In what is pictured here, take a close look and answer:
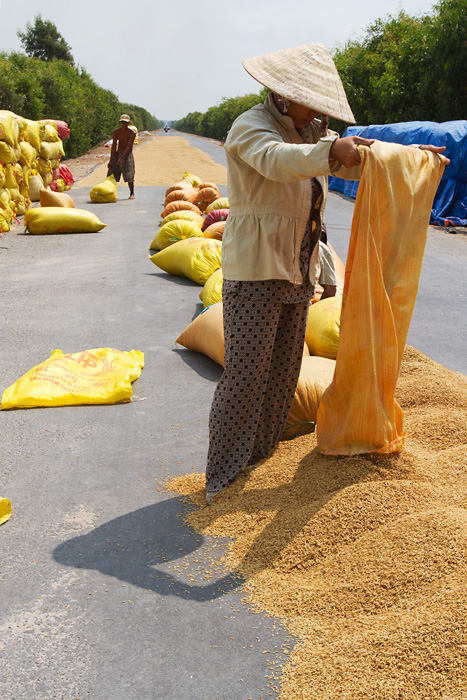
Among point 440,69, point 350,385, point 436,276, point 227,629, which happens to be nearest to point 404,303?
point 350,385

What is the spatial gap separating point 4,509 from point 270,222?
1.56 meters

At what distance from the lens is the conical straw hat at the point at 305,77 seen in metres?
2.30

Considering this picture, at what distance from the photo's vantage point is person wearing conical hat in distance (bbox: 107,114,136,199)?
12.8 meters

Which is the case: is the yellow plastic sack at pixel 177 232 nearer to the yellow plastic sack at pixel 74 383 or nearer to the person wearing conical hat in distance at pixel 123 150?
the yellow plastic sack at pixel 74 383

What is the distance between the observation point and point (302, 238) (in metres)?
2.53

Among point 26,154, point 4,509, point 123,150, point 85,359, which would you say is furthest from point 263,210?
point 123,150

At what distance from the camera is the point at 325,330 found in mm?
3979

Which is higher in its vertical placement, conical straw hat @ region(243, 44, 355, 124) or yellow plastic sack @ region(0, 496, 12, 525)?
conical straw hat @ region(243, 44, 355, 124)

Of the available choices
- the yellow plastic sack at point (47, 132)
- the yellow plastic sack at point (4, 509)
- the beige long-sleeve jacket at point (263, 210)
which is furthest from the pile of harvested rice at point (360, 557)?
the yellow plastic sack at point (47, 132)

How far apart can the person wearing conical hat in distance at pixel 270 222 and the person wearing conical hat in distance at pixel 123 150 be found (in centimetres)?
1081

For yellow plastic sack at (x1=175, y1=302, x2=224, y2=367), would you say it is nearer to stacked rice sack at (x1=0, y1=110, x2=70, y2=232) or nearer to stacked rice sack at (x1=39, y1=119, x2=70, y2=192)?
stacked rice sack at (x1=0, y1=110, x2=70, y2=232)

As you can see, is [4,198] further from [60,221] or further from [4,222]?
[60,221]

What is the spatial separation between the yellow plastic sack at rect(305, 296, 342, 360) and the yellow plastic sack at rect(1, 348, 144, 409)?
1166 millimetres

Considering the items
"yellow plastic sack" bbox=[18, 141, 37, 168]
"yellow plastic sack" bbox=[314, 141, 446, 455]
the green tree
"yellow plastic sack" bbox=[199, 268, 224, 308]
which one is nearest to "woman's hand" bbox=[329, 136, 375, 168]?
"yellow plastic sack" bbox=[314, 141, 446, 455]
